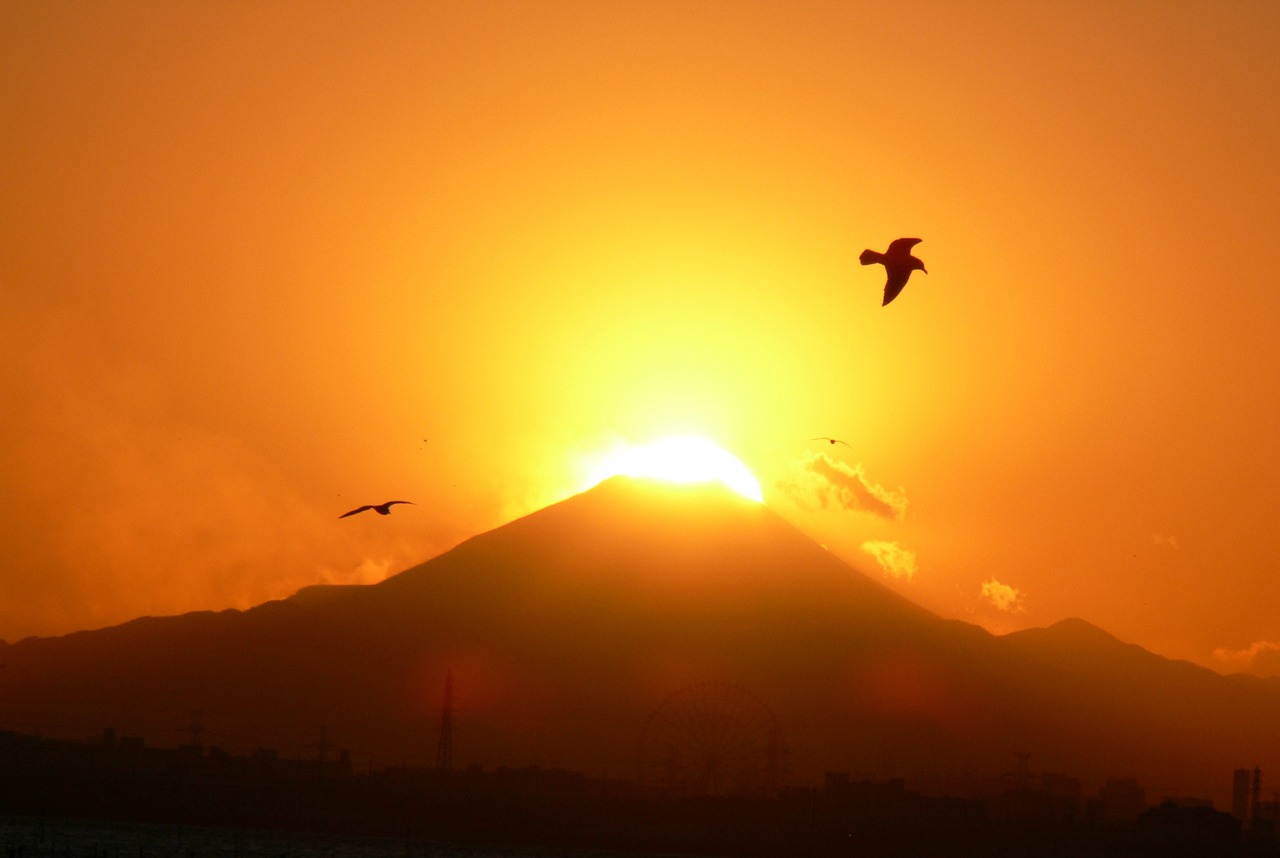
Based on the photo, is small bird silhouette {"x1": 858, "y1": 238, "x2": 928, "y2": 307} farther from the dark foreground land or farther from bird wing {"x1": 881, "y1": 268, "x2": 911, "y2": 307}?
the dark foreground land

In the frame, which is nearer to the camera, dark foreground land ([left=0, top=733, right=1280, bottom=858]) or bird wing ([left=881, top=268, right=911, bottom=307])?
bird wing ([left=881, top=268, right=911, bottom=307])

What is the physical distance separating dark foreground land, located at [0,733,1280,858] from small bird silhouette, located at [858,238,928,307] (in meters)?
124

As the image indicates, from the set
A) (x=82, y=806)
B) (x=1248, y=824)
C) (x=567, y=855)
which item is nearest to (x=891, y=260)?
(x=567, y=855)

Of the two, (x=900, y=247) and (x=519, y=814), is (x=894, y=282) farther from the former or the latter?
(x=519, y=814)

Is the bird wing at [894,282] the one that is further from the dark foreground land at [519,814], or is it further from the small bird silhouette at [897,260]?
the dark foreground land at [519,814]

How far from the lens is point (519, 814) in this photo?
17850cm

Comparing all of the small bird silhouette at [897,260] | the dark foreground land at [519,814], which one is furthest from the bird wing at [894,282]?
the dark foreground land at [519,814]

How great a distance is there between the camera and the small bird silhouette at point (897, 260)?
35.5m

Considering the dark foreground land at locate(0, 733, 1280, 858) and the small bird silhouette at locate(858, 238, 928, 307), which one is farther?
the dark foreground land at locate(0, 733, 1280, 858)

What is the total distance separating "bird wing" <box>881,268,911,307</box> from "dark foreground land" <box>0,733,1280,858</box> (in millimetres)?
124027

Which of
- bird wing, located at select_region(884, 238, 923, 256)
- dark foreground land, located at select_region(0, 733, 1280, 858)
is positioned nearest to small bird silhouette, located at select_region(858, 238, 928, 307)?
bird wing, located at select_region(884, 238, 923, 256)

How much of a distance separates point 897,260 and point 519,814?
494 feet

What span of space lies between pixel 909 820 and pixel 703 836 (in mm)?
22327

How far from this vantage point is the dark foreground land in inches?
6388
